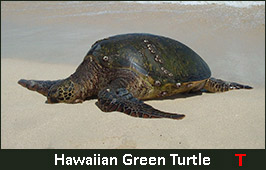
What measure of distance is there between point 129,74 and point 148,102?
16.6 inches

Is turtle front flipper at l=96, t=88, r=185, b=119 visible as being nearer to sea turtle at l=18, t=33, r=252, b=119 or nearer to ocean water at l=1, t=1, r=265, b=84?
sea turtle at l=18, t=33, r=252, b=119

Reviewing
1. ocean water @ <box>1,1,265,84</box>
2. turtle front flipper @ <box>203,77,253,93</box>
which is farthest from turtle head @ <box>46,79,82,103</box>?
ocean water @ <box>1,1,265,84</box>

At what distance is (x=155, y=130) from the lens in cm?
279

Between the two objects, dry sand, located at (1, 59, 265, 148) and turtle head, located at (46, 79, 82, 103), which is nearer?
dry sand, located at (1, 59, 265, 148)

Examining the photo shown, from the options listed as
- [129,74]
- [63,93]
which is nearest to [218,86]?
[129,74]

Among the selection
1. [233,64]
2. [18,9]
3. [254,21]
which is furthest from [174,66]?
[18,9]

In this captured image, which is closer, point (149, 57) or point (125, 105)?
point (125, 105)

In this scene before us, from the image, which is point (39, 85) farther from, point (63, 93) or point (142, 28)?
point (142, 28)

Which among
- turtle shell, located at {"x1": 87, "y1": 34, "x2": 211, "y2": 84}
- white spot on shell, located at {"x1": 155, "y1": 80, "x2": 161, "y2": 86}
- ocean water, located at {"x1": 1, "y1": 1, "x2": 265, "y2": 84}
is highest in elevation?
ocean water, located at {"x1": 1, "y1": 1, "x2": 265, "y2": 84}

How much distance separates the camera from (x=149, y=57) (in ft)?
12.6

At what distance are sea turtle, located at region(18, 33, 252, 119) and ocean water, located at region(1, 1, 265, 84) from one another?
4.99ft

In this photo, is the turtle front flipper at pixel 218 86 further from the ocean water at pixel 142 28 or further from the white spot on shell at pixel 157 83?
the white spot on shell at pixel 157 83

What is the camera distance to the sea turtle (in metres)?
3.62

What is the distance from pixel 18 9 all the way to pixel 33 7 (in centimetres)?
78
